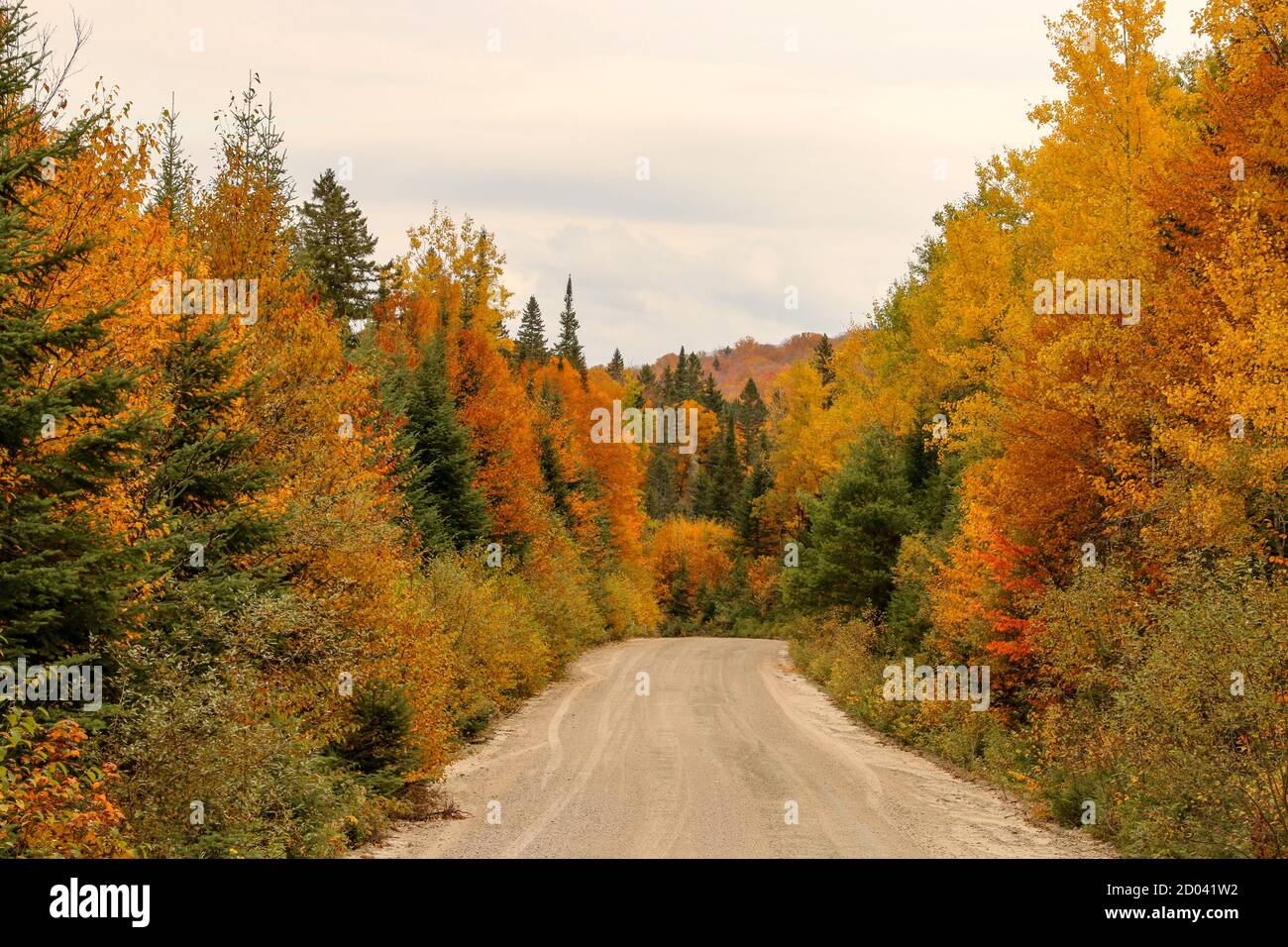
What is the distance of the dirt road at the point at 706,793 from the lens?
11508 millimetres

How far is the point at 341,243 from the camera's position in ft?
169

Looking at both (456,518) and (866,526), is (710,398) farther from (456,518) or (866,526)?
(456,518)

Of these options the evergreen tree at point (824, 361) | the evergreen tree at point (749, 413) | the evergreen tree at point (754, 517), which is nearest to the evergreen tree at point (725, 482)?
the evergreen tree at point (824, 361)

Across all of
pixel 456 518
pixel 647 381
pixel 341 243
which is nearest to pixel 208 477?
pixel 456 518

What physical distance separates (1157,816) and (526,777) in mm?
9244

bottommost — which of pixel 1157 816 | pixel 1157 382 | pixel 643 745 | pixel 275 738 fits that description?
A: pixel 643 745

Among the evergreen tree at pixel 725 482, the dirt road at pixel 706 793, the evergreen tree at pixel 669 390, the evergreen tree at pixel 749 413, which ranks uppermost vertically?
the evergreen tree at pixel 669 390

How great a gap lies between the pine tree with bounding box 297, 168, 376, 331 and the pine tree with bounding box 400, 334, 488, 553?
19.9m

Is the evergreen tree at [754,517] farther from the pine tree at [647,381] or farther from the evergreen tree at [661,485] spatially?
the pine tree at [647,381]

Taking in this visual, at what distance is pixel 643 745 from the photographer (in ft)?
61.7

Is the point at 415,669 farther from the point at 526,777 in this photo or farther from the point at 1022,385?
the point at 1022,385

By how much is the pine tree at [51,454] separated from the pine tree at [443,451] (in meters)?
20.1
